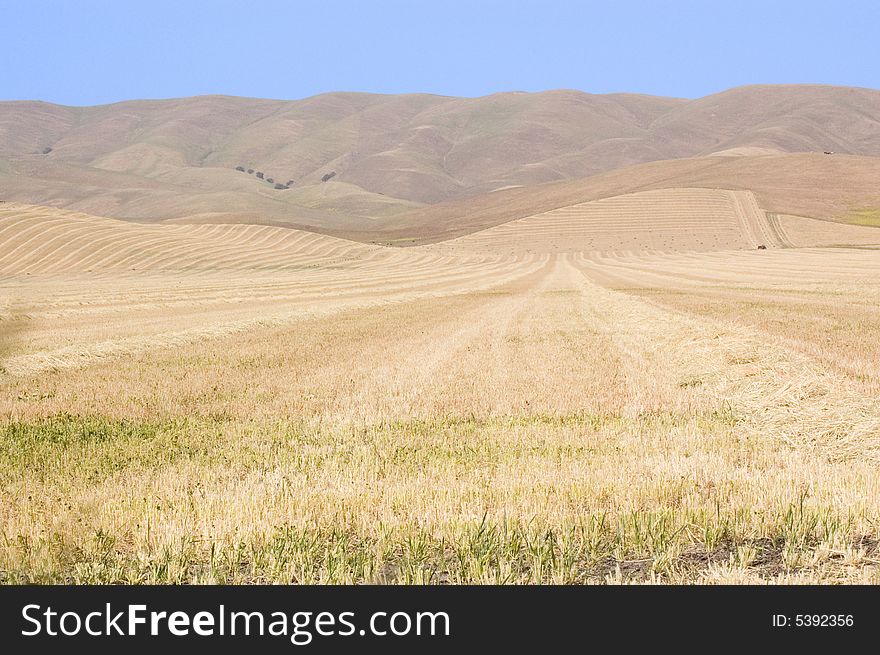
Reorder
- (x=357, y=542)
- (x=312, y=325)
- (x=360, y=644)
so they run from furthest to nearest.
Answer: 1. (x=312, y=325)
2. (x=357, y=542)
3. (x=360, y=644)

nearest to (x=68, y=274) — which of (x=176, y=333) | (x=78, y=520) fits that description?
(x=176, y=333)

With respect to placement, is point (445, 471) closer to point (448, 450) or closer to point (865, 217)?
point (448, 450)

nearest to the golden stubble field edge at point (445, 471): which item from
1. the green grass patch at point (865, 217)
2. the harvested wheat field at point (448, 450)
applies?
the harvested wheat field at point (448, 450)

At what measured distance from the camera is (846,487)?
7992 millimetres

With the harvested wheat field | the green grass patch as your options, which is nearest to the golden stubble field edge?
the harvested wheat field

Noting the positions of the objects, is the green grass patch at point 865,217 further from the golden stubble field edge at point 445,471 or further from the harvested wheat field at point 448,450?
Answer: the golden stubble field edge at point 445,471

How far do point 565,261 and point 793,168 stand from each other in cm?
9143

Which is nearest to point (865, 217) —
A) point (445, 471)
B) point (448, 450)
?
point (448, 450)

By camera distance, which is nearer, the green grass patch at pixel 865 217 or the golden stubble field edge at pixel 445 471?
the golden stubble field edge at pixel 445 471

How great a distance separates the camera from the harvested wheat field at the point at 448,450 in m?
6.42

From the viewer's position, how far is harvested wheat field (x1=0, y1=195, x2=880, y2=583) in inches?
253

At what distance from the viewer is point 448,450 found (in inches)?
395

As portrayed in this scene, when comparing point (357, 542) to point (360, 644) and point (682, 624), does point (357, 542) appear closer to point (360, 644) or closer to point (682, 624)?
point (360, 644)

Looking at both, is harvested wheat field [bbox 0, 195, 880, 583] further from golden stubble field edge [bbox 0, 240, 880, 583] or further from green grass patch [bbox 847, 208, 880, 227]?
green grass patch [bbox 847, 208, 880, 227]
